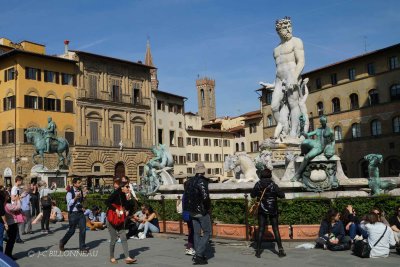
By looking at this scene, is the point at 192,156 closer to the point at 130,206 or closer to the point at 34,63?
the point at 34,63

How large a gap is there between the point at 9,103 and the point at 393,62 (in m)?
37.3

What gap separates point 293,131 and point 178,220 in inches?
207

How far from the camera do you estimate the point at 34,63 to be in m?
49.5

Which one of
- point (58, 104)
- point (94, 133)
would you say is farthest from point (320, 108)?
point (58, 104)

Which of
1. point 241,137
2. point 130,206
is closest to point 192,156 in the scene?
point 241,137

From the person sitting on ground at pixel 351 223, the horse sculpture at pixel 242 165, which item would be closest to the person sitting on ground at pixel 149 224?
the horse sculpture at pixel 242 165

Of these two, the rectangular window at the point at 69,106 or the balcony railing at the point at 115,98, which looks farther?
the balcony railing at the point at 115,98

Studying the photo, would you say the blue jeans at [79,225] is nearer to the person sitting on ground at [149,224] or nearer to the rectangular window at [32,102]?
the person sitting on ground at [149,224]

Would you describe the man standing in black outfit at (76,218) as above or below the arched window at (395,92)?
below

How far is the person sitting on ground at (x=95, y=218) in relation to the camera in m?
15.6

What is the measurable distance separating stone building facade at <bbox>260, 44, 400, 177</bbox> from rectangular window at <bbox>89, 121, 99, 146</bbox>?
24.3m

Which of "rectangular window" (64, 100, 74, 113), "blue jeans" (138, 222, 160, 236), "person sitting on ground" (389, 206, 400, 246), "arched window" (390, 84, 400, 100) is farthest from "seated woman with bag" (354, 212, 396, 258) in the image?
"rectangular window" (64, 100, 74, 113)

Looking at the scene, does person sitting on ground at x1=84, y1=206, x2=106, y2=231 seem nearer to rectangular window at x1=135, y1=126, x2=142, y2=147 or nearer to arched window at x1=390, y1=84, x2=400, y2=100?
arched window at x1=390, y1=84, x2=400, y2=100

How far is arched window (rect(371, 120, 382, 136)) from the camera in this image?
49631 millimetres
